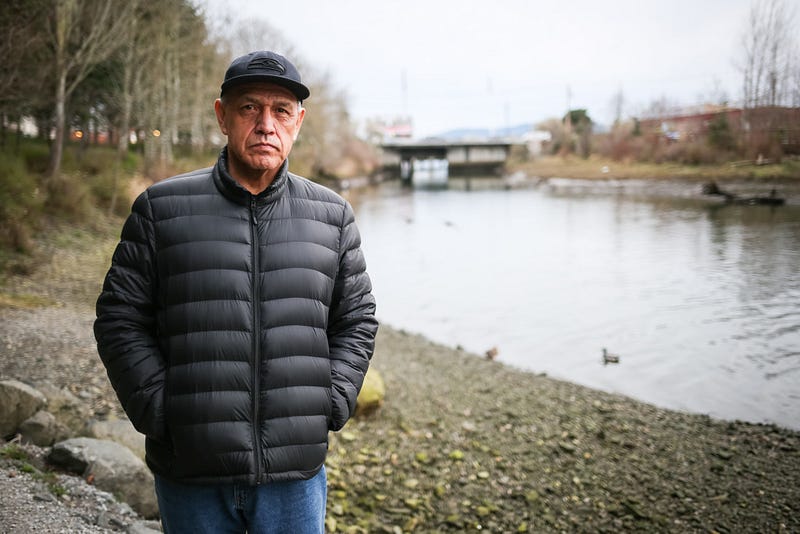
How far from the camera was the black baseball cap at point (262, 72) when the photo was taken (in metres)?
2.08

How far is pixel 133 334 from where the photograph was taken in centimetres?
206

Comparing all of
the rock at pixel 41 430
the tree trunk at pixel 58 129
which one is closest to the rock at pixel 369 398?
the rock at pixel 41 430

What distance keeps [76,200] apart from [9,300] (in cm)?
875

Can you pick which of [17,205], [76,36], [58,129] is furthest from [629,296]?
[76,36]

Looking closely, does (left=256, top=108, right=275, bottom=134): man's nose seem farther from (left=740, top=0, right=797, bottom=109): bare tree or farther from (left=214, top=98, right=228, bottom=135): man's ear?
(left=740, top=0, right=797, bottom=109): bare tree

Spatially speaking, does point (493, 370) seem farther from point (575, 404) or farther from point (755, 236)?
point (755, 236)

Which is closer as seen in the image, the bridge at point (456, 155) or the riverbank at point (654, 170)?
the riverbank at point (654, 170)

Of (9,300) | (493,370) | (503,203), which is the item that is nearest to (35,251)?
(9,300)

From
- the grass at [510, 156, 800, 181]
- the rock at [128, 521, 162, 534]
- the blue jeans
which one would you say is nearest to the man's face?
the blue jeans

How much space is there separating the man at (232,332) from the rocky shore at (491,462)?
176 cm

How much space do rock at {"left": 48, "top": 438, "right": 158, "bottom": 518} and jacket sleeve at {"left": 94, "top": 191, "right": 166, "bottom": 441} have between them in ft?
8.05

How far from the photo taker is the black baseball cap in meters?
2.08

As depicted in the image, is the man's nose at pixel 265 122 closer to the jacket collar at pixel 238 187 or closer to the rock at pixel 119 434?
the jacket collar at pixel 238 187

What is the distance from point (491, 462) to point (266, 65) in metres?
5.17
